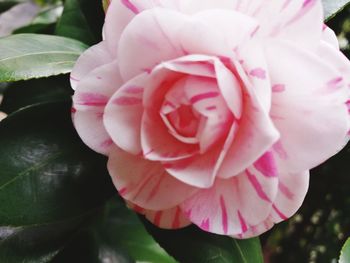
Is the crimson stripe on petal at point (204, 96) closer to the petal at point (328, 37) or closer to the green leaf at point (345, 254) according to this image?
the petal at point (328, 37)

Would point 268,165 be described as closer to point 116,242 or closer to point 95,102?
point 95,102

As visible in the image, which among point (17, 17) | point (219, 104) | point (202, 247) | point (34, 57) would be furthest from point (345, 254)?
point (17, 17)

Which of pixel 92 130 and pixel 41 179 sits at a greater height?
pixel 92 130

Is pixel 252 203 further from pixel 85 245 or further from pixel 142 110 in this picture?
pixel 85 245

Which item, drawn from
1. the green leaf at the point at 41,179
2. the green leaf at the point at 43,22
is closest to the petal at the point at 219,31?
the green leaf at the point at 41,179

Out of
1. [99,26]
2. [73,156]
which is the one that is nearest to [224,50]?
[73,156]

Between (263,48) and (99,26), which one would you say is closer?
(263,48)

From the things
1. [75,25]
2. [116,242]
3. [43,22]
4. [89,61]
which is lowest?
[116,242]
